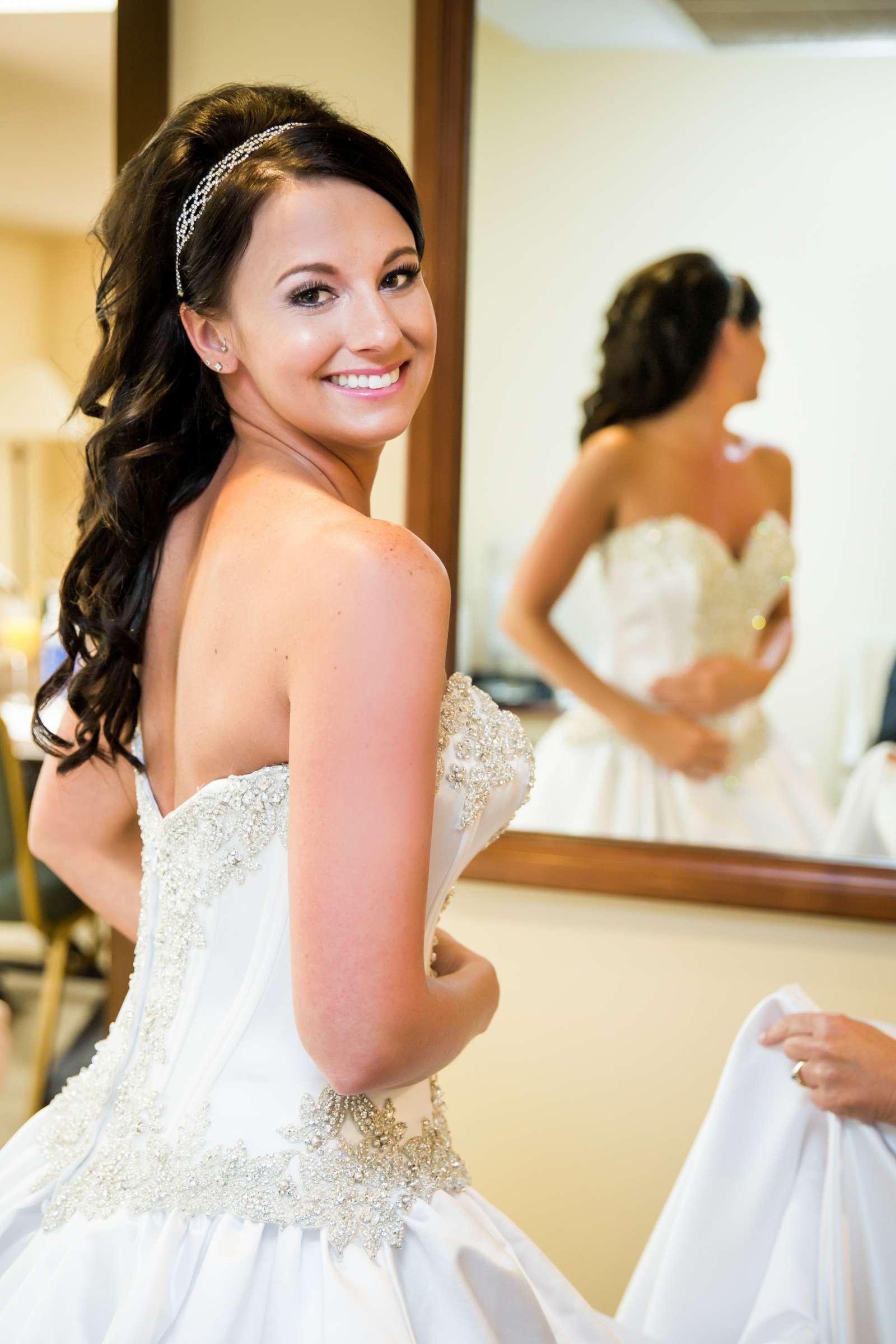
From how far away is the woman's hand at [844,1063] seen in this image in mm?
1320

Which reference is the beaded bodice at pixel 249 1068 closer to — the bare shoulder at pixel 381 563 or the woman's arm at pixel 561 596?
the bare shoulder at pixel 381 563

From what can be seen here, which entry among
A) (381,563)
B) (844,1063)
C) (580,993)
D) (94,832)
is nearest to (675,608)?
(580,993)

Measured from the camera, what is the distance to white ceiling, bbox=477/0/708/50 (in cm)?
211

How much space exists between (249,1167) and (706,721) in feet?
4.69

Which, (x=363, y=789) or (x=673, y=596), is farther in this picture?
(x=673, y=596)

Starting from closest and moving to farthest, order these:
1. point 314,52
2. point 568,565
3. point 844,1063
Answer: point 844,1063
point 314,52
point 568,565

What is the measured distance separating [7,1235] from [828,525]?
1.63 meters

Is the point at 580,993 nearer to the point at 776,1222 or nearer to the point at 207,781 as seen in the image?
the point at 776,1222

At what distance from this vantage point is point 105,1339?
3.13 ft

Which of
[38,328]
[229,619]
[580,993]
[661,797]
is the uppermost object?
[38,328]

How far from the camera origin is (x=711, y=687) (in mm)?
2275

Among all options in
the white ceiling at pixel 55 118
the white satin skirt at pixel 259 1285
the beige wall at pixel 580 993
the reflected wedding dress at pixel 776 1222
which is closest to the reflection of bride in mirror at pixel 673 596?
the beige wall at pixel 580 993

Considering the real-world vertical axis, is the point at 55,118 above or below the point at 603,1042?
above

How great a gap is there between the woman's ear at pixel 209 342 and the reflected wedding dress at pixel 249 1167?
36cm
